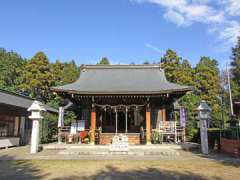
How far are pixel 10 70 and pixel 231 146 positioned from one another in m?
30.6

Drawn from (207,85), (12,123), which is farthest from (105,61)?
(12,123)

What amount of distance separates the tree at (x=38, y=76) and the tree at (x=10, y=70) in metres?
3.86

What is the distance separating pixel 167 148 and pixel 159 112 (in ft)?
12.9

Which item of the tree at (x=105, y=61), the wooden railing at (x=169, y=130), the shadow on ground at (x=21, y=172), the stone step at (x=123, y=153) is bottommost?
the shadow on ground at (x=21, y=172)

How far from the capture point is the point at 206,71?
31.3 m

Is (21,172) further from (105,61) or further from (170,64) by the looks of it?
(105,61)

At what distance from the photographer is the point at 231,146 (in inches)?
451

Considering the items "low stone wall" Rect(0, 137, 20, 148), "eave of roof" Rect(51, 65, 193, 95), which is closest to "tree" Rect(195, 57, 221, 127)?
"eave of roof" Rect(51, 65, 193, 95)

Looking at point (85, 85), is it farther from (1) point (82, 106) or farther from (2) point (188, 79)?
(2) point (188, 79)

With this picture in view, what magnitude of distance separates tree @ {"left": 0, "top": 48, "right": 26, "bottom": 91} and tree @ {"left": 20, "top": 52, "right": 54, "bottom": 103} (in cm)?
386

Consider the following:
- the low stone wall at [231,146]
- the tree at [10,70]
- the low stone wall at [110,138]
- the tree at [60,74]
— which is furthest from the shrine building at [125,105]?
the tree at [10,70]

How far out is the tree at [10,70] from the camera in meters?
31.6

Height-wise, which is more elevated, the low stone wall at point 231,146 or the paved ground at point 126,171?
Result: the low stone wall at point 231,146

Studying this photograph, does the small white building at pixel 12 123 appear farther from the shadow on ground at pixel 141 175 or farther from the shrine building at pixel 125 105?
the shadow on ground at pixel 141 175
